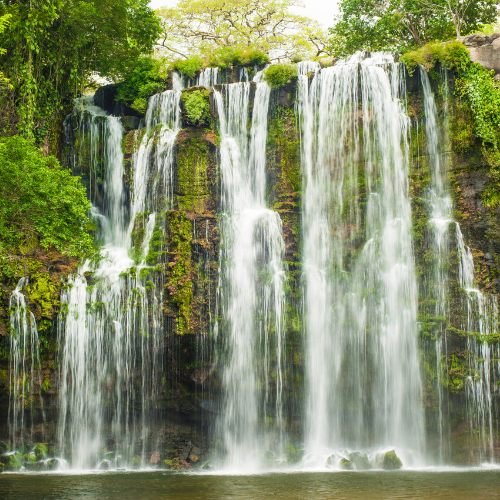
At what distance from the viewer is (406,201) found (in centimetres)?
1958

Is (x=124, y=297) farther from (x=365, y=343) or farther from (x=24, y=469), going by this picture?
(x=365, y=343)

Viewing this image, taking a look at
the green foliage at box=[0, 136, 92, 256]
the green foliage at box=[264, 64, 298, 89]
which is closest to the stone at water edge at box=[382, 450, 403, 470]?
the green foliage at box=[0, 136, 92, 256]

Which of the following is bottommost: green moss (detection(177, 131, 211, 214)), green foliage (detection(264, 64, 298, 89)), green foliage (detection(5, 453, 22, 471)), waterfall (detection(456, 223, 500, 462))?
green foliage (detection(5, 453, 22, 471))

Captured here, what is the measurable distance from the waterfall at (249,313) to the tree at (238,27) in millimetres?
17376

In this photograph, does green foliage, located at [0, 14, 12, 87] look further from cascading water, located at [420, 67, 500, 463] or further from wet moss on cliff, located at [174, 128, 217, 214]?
cascading water, located at [420, 67, 500, 463]

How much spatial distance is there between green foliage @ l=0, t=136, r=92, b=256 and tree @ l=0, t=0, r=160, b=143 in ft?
12.8

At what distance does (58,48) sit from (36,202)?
10.0m

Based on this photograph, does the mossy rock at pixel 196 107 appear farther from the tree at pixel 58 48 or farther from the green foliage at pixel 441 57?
the green foliage at pixel 441 57

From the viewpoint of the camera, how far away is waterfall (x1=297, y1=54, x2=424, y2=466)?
17.2 metres

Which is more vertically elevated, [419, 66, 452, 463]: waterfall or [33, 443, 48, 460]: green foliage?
[419, 66, 452, 463]: waterfall

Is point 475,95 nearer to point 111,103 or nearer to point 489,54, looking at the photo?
point 489,54

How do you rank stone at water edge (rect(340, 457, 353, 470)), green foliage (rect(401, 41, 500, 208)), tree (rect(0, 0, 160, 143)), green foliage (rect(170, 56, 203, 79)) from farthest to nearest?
green foliage (rect(170, 56, 203, 79)) < tree (rect(0, 0, 160, 143)) < green foliage (rect(401, 41, 500, 208)) < stone at water edge (rect(340, 457, 353, 470))

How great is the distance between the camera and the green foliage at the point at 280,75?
70.1 feet

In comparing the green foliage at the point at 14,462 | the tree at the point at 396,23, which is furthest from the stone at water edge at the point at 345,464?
the tree at the point at 396,23
